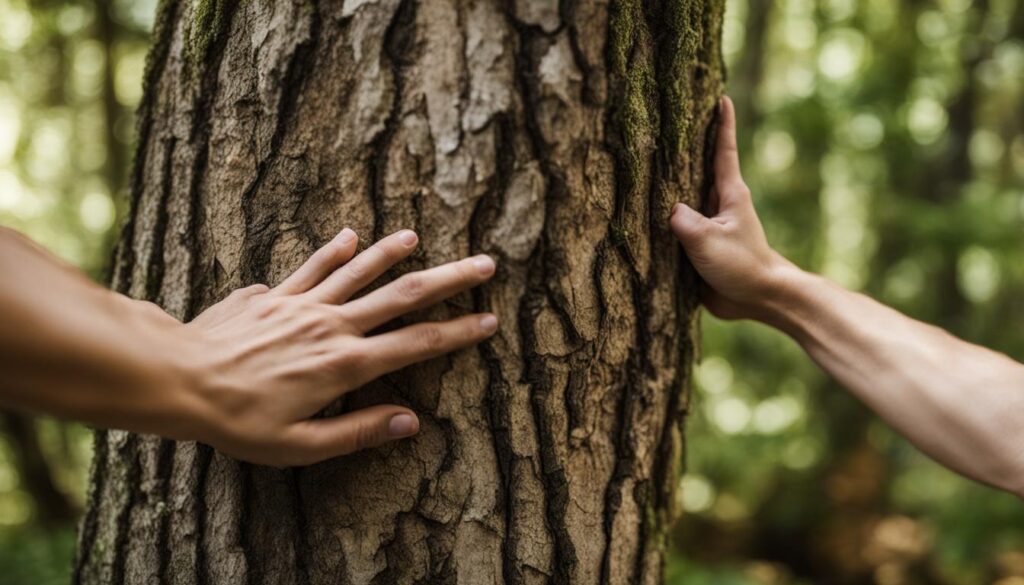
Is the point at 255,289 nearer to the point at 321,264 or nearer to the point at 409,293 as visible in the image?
the point at 321,264

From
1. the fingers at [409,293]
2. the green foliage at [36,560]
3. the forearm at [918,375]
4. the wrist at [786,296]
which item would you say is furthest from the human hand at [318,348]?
the green foliage at [36,560]

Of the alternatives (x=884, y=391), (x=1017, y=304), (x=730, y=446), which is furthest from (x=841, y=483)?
(x=884, y=391)

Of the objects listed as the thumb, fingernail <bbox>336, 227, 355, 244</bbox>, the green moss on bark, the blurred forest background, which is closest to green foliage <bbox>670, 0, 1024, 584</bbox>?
the blurred forest background

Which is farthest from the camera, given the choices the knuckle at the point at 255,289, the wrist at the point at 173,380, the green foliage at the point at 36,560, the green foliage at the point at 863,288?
the green foliage at the point at 863,288

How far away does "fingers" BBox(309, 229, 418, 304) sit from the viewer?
4.16 feet

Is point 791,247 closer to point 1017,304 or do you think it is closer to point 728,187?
point 728,187

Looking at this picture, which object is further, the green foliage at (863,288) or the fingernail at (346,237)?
the green foliage at (863,288)

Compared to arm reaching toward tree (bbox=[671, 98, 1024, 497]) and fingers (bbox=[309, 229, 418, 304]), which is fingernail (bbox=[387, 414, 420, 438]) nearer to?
fingers (bbox=[309, 229, 418, 304])

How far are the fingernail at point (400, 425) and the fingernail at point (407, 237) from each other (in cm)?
33

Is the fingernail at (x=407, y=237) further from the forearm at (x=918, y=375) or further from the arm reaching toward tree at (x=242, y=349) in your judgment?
the forearm at (x=918, y=375)

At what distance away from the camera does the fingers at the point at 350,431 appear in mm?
1232

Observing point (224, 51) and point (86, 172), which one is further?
point (86, 172)

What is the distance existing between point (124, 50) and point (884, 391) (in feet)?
26.5

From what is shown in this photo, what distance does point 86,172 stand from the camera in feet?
29.7
